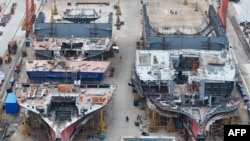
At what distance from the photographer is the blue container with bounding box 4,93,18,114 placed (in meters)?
66.4

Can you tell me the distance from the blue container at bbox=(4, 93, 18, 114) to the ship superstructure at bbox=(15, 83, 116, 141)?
126 cm

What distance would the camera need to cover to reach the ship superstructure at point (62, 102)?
61219 millimetres

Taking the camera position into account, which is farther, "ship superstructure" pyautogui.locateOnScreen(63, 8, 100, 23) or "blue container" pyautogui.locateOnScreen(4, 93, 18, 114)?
"ship superstructure" pyautogui.locateOnScreen(63, 8, 100, 23)

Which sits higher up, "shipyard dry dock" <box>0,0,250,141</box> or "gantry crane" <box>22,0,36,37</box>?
"gantry crane" <box>22,0,36,37</box>

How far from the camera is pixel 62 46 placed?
250ft

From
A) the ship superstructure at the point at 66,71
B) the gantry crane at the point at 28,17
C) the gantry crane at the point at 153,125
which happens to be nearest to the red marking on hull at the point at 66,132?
the gantry crane at the point at 153,125

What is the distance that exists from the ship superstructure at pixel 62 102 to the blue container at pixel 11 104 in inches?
49.6

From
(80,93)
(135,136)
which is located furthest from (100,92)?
(135,136)

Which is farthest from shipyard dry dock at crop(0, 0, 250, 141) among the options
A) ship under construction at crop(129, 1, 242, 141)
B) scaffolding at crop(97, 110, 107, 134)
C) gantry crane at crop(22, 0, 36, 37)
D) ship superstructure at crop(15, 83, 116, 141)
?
gantry crane at crop(22, 0, 36, 37)

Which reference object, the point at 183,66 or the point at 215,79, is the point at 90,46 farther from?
the point at 215,79

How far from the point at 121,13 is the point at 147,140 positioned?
39.1 m

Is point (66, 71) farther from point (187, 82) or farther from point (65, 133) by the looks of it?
point (187, 82)

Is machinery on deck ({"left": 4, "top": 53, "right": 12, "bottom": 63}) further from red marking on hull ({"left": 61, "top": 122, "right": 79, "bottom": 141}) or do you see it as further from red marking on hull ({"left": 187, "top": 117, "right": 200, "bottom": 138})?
red marking on hull ({"left": 187, "top": 117, "right": 200, "bottom": 138})

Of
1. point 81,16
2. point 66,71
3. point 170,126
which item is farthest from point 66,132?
point 81,16
